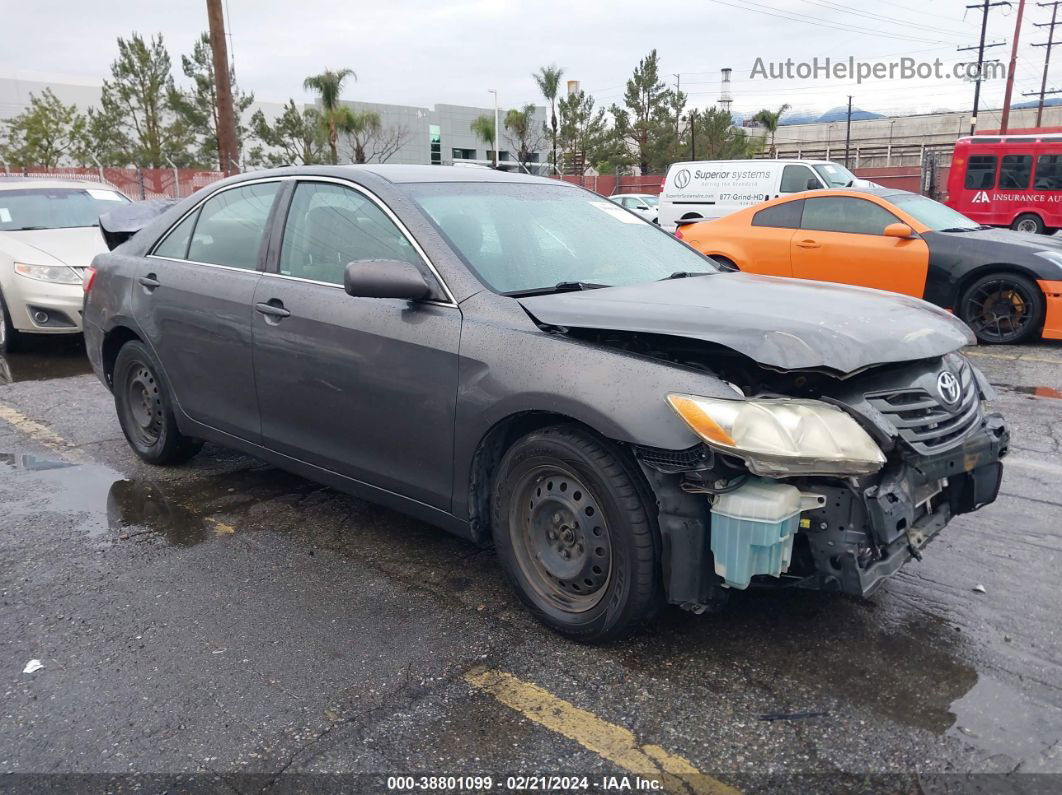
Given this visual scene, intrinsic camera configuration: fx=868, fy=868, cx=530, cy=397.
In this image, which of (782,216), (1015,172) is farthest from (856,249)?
(1015,172)

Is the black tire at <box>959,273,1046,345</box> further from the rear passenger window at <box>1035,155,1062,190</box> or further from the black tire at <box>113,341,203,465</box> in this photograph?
the rear passenger window at <box>1035,155,1062,190</box>

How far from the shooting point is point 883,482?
2.70m

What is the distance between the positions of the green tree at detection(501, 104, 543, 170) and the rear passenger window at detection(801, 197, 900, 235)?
38.4 m

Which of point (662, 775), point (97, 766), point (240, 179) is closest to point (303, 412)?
point (240, 179)

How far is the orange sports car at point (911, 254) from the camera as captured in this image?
8250 millimetres

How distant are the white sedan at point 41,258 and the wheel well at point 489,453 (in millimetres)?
6345

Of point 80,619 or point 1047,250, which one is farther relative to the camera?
point 1047,250

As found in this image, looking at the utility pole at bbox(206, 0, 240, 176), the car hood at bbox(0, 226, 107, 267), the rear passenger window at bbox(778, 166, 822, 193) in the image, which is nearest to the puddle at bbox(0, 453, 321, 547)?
the car hood at bbox(0, 226, 107, 267)

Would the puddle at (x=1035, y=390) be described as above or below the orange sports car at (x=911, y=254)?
below

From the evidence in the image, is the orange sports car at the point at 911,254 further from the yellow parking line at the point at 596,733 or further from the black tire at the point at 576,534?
the yellow parking line at the point at 596,733

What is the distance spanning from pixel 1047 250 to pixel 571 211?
6.34 meters

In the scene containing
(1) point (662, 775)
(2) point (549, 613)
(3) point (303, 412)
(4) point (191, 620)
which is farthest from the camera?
(3) point (303, 412)

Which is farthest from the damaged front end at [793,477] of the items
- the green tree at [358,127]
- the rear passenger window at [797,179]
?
the green tree at [358,127]

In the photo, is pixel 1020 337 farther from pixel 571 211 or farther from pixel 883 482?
pixel 883 482
